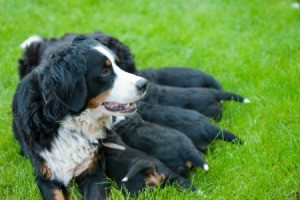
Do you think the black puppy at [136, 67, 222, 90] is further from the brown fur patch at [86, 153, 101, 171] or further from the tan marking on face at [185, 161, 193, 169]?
the brown fur patch at [86, 153, 101, 171]

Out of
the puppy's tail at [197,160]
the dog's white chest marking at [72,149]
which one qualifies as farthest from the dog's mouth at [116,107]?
the puppy's tail at [197,160]

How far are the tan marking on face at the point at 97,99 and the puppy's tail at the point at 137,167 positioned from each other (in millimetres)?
629

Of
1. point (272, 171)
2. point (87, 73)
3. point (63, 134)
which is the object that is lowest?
point (272, 171)

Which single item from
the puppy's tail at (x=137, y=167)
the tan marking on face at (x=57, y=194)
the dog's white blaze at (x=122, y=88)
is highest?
the dog's white blaze at (x=122, y=88)

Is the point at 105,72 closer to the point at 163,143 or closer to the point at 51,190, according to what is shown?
the point at 163,143

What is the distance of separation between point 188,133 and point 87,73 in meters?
1.37

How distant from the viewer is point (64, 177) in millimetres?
4223

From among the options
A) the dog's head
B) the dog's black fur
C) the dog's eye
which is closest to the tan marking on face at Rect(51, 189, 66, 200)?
the dog's head

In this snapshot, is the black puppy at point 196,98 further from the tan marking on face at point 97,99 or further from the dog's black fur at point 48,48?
the tan marking on face at point 97,99

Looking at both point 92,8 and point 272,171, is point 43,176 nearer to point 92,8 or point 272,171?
point 272,171

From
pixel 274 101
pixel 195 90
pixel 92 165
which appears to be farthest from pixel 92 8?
pixel 92 165

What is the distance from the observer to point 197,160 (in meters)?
4.31

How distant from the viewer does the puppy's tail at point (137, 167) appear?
3975 millimetres

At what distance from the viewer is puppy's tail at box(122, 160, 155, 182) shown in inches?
156
